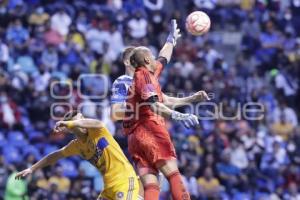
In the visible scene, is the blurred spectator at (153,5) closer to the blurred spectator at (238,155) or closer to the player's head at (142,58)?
the blurred spectator at (238,155)

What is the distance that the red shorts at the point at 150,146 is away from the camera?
1398cm

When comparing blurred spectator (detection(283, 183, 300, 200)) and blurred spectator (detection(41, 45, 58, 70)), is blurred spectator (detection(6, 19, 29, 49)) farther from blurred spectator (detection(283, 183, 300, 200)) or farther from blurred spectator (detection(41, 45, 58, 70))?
blurred spectator (detection(283, 183, 300, 200))

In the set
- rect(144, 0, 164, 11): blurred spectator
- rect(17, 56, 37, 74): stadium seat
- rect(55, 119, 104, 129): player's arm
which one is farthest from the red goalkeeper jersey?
rect(144, 0, 164, 11): blurred spectator

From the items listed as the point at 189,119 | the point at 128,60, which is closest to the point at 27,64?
the point at 128,60

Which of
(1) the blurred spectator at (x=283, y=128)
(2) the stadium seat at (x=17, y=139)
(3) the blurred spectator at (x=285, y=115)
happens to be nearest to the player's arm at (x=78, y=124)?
(2) the stadium seat at (x=17, y=139)

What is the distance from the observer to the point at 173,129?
79.4ft

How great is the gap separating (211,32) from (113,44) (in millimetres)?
3584

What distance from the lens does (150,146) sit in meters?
14.0

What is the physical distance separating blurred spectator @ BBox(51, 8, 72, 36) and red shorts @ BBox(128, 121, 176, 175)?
1219 cm

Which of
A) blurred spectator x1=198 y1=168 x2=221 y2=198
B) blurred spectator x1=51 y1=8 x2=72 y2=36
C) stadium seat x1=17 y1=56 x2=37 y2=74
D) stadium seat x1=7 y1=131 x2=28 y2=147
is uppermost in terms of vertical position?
blurred spectator x1=51 y1=8 x2=72 y2=36

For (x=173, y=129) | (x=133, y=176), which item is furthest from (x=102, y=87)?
(x=133, y=176)

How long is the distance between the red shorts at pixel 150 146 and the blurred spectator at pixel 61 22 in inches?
480

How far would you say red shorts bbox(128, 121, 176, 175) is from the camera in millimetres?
13984

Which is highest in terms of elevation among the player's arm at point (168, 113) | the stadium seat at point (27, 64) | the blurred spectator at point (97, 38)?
the blurred spectator at point (97, 38)
